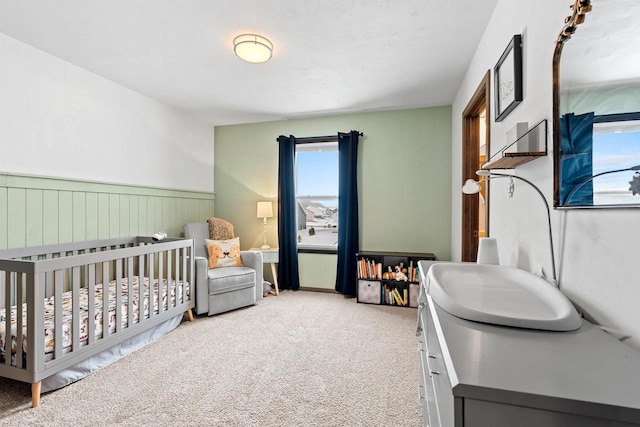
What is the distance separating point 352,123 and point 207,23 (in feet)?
7.43

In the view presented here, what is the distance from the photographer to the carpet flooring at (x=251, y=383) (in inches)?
63.1

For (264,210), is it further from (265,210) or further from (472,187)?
(472,187)

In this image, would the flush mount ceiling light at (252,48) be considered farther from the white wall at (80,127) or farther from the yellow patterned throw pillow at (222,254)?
the yellow patterned throw pillow at (222,254)

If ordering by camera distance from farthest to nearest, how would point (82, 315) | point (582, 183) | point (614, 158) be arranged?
point (82, 315), point (582, 183), point (614, 158)

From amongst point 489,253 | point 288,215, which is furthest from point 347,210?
point 489,253

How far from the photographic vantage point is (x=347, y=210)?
3826mm

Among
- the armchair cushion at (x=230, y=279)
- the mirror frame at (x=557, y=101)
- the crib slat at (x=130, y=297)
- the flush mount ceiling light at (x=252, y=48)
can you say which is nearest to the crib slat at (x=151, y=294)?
the crib slat at (x=130, y=297)

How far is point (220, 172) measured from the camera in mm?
4512

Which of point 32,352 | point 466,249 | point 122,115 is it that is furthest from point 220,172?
point 466,249

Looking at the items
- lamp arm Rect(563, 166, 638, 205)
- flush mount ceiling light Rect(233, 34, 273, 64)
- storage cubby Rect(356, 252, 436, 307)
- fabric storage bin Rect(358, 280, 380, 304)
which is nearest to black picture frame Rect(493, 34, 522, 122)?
lamp arm Rect(563, 166, 638, 205)

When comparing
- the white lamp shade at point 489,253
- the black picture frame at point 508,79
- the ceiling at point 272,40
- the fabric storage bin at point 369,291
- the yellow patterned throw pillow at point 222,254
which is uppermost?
the ceiling at point 272,40

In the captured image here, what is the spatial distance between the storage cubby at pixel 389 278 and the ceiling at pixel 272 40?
1864 mm

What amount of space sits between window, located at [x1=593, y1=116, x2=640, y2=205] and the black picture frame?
80cm

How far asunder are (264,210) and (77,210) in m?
1.99
